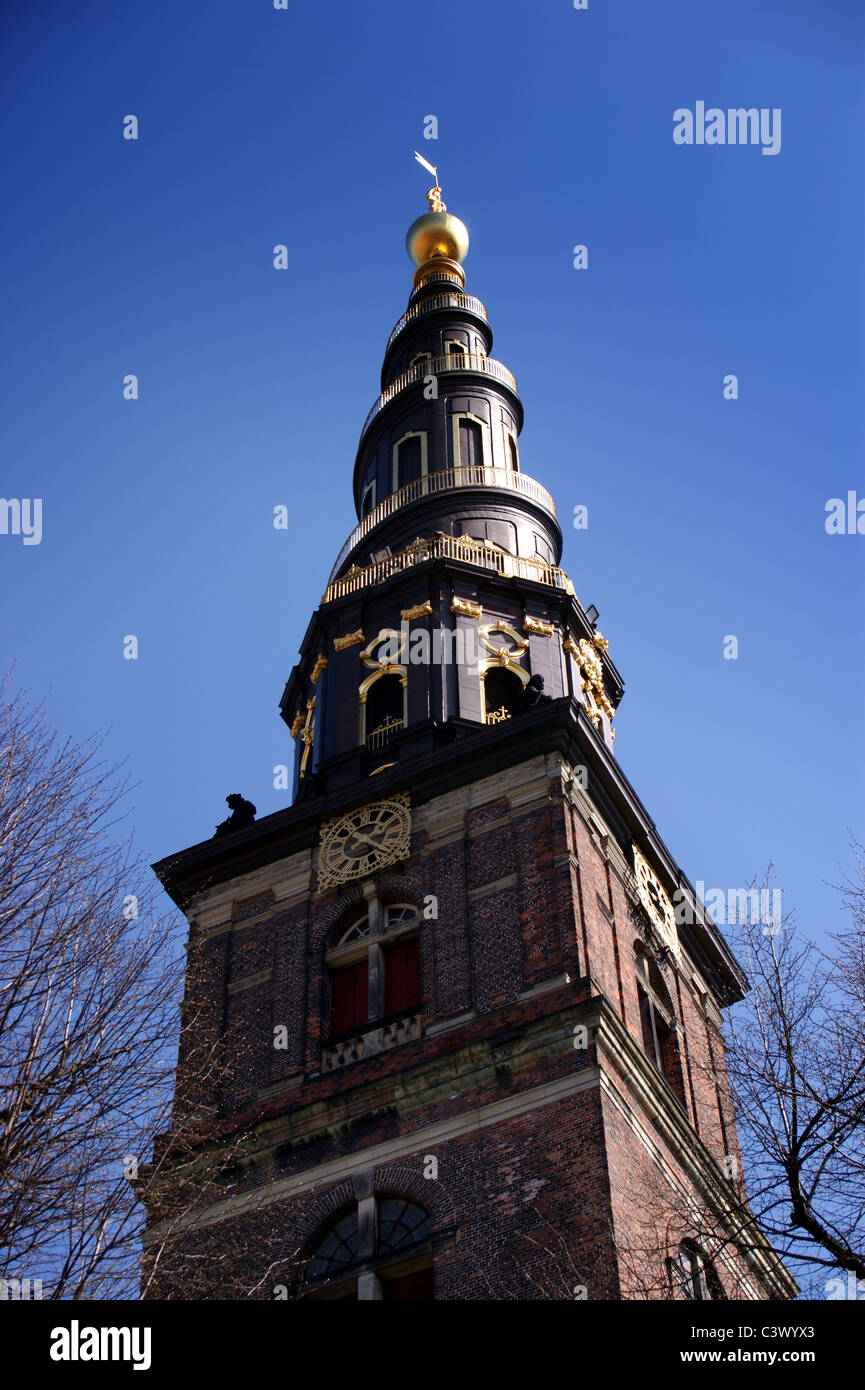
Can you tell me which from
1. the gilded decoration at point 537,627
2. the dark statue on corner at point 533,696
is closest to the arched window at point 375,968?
the dark statue on corner at point 533,696

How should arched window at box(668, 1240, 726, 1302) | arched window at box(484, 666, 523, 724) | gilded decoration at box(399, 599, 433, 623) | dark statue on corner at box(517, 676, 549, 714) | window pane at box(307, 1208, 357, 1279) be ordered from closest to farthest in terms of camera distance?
arched window at box(668, 1240, 726, 1302), window pane at box(307, 1208, 357, 1279), dark statue on corner at box(517, 676, 549, 714), arched window at box(484, 666, 523, 724), gilded decoration at box(399, 599, 433, 623)

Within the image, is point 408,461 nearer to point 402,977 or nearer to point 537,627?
point 537,627

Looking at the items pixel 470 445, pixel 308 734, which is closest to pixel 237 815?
pixel 308 734

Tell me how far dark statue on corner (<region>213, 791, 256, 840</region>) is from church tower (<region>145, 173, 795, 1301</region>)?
0.33ft

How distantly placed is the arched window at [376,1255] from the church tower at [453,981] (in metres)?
0.05

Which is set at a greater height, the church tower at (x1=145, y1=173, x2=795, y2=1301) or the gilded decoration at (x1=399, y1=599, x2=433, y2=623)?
the gilded decoration at (x1=399, y1=599, x2=433, y2=623)

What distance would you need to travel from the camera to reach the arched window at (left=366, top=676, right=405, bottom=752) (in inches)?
1475

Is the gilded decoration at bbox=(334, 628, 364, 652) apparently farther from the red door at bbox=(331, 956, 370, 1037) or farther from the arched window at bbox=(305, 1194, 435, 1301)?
the arched window at bbox=(305, 1194, 435, 1301)

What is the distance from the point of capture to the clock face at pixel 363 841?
33969 millimetres

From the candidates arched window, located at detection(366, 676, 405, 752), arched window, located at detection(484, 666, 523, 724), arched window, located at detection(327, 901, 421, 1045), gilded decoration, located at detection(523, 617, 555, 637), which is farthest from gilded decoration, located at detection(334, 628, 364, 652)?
arched window, located at detection(327, 901, 421, 1045)

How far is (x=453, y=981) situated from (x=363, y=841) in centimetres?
438

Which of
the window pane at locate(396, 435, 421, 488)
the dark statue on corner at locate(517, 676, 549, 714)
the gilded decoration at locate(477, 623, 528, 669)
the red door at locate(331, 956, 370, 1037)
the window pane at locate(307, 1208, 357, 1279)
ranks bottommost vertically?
the window pane at locate(307, 1208, 357, 1279)
